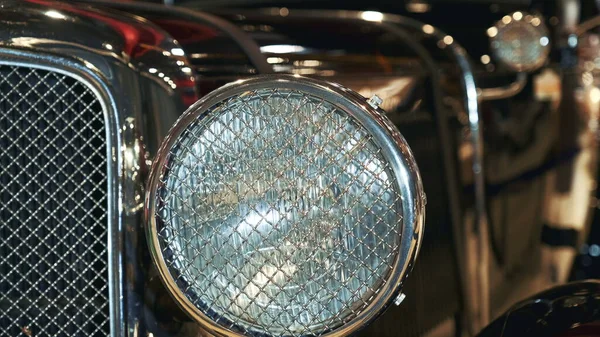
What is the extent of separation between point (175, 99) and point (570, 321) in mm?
617

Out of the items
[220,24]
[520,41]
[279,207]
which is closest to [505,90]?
[520,41]

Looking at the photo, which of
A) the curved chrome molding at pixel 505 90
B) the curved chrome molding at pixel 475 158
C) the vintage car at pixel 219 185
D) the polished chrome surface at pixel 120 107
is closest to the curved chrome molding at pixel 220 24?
the vintage car at pixel 219 185

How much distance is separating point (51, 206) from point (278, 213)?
1.19 ft

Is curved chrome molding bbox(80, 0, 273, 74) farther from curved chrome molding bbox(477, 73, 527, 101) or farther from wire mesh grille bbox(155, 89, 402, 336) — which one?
curved chrome molding bbox(477, 73, 527, 101)

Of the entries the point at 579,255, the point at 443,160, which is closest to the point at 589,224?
the point at 579,255

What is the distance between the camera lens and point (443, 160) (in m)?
1.63

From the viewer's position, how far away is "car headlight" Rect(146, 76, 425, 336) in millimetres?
993

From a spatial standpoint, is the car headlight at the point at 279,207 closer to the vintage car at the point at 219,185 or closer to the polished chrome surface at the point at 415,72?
the vintage car at the point at 219,185

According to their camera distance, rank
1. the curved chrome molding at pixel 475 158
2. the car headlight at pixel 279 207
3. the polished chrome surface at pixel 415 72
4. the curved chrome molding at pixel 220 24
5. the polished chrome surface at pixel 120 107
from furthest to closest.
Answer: the curved chrome molding at pixel 475 158 → the polished chrome surface at pixel 415 72 → the curved chrome molding at pixel 220 24 → the polished chrome surface at pixel 120 107 → the car headlight at pixel 279 207

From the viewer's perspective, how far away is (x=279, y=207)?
1004 millimetres

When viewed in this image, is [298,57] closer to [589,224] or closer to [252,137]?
[252,137]

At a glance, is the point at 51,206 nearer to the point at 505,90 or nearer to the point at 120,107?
the point at 120,107

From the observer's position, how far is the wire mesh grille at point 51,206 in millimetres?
1151

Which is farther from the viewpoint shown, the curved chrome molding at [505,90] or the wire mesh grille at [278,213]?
the curved chrome molding at [505,90]
